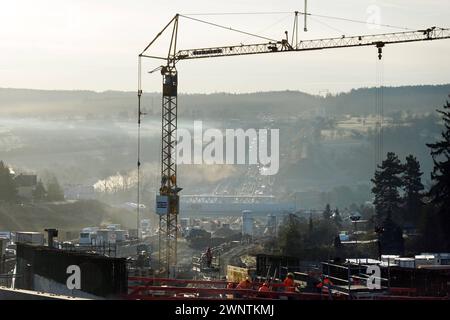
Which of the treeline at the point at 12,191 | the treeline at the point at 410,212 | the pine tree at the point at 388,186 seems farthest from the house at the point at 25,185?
the pine tree at the point at 388,186

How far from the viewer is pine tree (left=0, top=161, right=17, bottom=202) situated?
534 ft

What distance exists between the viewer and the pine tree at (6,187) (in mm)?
162750

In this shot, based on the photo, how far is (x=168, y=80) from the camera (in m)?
106

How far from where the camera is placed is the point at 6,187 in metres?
163

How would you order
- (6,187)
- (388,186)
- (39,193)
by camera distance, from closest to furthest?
(388,186) < (6,187) < (39,193)

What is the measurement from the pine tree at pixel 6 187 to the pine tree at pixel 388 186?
5922 centimetres

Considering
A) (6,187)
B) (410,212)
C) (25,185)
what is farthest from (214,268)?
(25,185)

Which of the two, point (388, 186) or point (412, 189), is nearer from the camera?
point (412, 189)

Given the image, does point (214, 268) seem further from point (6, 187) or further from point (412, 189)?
point (6, 187)

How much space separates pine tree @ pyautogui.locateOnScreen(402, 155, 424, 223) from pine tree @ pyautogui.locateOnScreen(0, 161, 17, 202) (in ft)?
211

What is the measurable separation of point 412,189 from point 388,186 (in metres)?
5.21

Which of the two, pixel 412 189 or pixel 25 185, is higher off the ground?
pixel 25 185

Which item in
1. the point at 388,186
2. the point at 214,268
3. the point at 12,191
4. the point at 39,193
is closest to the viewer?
the point at 214,268
